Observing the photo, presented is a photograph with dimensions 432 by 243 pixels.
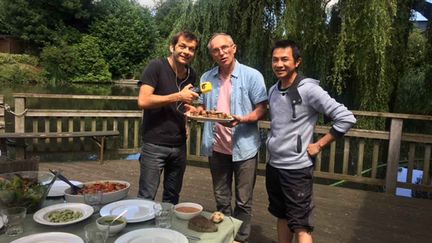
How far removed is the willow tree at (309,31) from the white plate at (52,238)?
4.63 m

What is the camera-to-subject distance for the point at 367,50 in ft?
16.2

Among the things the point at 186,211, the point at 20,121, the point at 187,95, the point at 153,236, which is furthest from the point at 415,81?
the point at 153,236

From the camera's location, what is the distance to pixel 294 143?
204 cm

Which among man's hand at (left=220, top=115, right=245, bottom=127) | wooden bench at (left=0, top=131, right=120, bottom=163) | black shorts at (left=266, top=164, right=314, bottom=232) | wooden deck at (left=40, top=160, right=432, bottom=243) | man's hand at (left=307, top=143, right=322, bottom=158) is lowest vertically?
wooden deck at (left=40, top=160, right=432, bottom=243)

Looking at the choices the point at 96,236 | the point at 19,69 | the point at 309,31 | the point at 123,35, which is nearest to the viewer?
the point at 96,236

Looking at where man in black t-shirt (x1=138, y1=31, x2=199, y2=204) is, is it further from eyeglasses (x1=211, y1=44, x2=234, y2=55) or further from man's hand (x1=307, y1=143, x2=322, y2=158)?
man's hand (x1=307, y1=143, x2=322, y2=158)

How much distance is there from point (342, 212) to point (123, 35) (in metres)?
24.5

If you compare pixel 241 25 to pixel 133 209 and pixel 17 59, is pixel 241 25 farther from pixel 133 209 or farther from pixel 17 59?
pixel 17 59

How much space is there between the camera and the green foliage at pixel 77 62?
77.2 feet

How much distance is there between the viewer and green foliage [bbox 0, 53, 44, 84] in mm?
20359

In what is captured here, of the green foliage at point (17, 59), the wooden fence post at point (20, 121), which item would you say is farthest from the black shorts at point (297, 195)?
the green foliage at point (17, 59)

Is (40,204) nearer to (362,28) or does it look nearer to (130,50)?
(362,28)

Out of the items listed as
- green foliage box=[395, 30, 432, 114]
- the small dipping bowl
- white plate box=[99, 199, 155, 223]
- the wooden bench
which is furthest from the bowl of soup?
green foliage box=[395, 30, 432, 114]

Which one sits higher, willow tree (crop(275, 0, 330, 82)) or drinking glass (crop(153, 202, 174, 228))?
willow tree (crop(275, 0, 330, 82))
